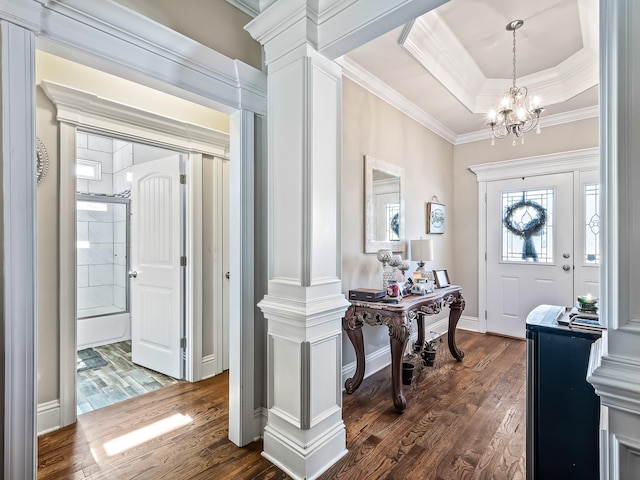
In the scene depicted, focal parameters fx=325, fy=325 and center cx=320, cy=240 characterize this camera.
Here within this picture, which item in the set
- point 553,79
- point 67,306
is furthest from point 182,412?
point 553,79

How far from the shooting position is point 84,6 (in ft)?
4.45

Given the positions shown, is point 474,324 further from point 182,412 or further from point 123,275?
point 123,275

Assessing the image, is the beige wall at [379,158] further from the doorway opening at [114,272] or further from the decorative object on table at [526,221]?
the doorway opening at [114,272]

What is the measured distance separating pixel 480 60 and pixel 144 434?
13.3 ft

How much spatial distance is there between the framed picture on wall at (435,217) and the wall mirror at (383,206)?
66 centimetres

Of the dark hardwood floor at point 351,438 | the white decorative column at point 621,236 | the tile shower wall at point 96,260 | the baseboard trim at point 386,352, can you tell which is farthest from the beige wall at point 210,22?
the tile shower wall at point 96,260

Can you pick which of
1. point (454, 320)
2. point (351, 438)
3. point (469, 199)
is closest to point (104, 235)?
point (351, 438)

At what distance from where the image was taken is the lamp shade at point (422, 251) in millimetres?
3307

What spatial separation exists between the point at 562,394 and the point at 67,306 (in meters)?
2.80

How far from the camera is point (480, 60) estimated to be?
3049 mm

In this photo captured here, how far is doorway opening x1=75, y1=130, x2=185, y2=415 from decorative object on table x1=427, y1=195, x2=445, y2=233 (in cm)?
277

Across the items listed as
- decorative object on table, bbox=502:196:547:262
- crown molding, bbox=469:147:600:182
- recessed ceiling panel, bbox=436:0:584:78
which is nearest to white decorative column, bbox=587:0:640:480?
recessed ceiling panel, bbox=436:0:584:78

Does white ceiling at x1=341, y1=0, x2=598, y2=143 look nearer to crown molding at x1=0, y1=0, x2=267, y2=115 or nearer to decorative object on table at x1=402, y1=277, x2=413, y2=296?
crown molding at x1=0, y1=0, x2=267, y2=115

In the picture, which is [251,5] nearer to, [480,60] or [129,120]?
[129,120]
